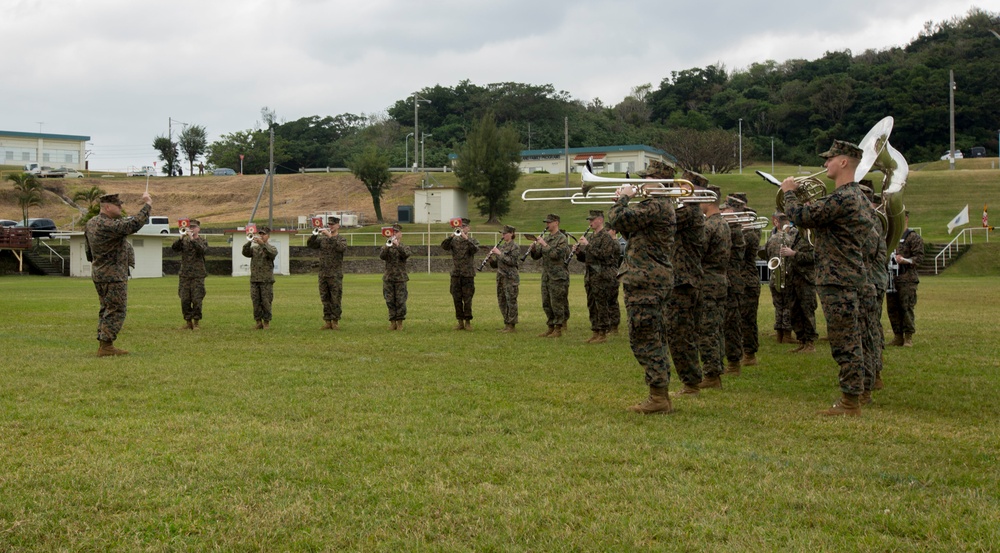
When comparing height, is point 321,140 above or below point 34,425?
above

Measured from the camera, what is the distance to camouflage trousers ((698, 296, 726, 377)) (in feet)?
30.0

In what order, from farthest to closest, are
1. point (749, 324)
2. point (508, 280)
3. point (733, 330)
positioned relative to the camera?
point (508, 280)
point (749, 324)
point (733, 330)

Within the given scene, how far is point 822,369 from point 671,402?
11.9 feet

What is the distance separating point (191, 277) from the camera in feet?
52.3

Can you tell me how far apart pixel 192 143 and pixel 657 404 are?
375ft

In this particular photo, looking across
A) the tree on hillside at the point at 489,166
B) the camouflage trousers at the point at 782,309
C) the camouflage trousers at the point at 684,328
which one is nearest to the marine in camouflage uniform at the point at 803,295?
the camouflage trousers at the point at 782,309

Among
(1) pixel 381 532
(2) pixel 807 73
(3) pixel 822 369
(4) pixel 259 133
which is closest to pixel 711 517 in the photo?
(1) pixel 381 532

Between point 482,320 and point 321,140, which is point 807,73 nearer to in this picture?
point 321,140

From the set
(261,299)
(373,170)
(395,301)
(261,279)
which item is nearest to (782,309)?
(395,301)

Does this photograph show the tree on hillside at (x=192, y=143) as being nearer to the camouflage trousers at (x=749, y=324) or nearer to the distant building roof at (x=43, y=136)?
the distant building roof at (x=43, y=136)

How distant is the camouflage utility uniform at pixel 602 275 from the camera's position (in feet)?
47.3

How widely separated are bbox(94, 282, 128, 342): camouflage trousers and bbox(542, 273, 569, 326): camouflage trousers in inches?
275

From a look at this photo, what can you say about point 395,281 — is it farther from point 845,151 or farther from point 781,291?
point 845,151

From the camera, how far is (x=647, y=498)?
16.5 ft
